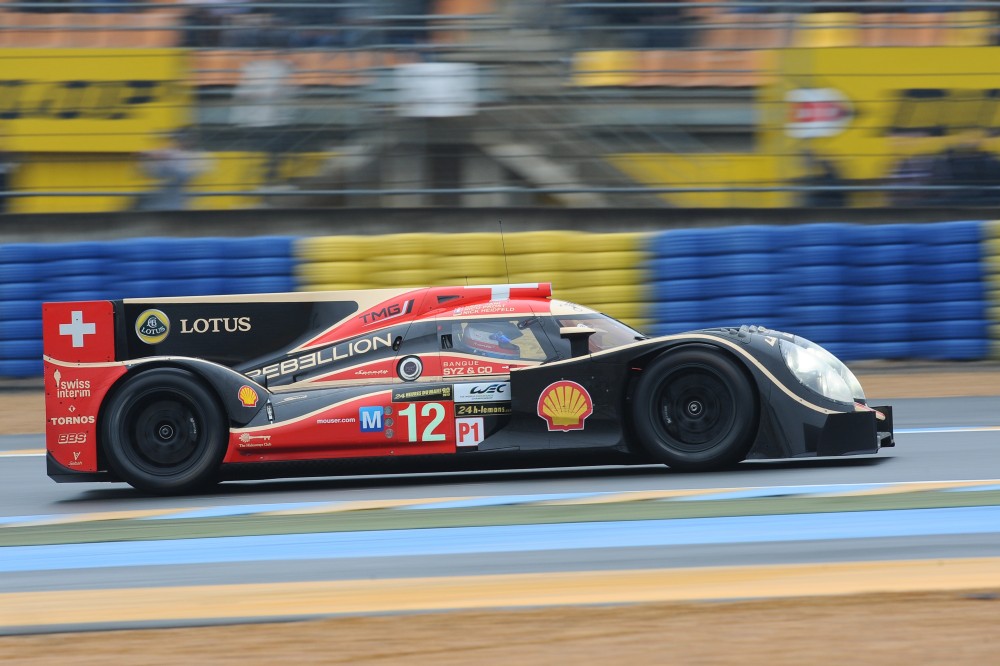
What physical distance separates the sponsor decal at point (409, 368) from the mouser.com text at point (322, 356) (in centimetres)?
14

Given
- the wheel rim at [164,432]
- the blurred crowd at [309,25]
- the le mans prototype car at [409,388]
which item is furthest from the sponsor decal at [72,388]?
the blurred crowd at [309,25]

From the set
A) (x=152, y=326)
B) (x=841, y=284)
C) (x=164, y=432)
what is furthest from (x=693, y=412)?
(x=841, y=284)

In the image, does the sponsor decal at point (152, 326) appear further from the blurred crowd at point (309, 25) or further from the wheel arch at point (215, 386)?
the blurred crowd at point (309, 25)

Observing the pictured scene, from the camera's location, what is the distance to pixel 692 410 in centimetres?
639

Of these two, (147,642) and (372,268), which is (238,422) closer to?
(147,642)

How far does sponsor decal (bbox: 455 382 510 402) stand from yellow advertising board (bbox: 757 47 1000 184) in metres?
8.49

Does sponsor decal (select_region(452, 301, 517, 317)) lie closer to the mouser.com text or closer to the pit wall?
the mouser.com text

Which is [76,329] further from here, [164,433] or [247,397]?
[247,397]

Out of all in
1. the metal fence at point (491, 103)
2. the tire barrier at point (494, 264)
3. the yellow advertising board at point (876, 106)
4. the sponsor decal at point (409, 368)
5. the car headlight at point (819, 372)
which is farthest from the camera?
the metal fence at point (491, 103)

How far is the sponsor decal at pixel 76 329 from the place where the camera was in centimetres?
665

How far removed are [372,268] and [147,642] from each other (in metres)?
8.11

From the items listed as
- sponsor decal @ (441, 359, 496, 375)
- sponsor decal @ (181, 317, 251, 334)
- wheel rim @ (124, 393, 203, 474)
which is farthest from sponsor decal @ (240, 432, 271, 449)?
sponsor decal @ (441, 359, 496, 375)

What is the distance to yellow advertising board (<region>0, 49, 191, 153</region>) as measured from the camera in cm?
1454

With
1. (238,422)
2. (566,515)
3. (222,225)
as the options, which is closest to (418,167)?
(222,225)
